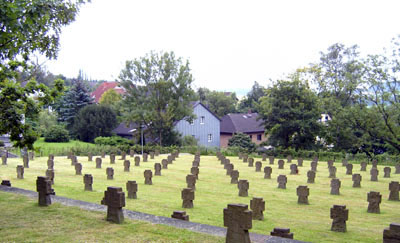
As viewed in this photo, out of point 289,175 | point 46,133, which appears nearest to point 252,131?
point 46,133

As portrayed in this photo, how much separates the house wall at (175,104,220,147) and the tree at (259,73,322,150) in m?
12.7

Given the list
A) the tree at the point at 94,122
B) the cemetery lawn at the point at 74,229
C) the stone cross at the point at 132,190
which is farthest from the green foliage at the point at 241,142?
the cemetery lawn at the point at 74,229

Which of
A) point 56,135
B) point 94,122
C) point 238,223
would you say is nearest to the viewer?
point 238,223

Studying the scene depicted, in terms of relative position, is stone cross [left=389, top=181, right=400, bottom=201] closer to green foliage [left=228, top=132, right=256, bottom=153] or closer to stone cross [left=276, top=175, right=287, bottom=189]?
stone cross [left=276, top=175, right=287, bottom=189]

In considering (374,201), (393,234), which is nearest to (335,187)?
(374,201)

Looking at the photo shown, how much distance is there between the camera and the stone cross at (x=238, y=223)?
19.9 feet

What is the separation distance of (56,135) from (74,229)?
42335mm

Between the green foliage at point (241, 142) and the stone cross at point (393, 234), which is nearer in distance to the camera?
the stone cross at point (393, 234)

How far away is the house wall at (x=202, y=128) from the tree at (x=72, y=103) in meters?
14.6

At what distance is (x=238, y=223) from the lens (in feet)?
20.1

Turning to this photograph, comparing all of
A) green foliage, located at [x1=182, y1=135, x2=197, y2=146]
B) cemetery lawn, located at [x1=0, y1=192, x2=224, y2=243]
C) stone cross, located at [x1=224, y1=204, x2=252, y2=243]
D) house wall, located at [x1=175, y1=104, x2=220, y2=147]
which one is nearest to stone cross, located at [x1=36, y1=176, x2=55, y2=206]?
cemetery lawn, located at [x1=0, y1=192, x2=224, y2=243]

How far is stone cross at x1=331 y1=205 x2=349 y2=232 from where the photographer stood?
9.58 metres

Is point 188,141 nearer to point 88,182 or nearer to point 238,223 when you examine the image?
point 88,182

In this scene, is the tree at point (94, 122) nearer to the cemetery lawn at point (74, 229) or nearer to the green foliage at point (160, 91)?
the green foliage at point (160, 91)
